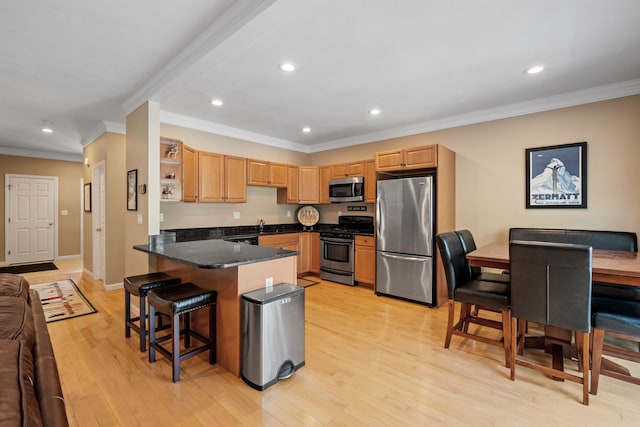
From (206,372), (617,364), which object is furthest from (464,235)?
Answer: (206,372)

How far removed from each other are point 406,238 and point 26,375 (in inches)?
151

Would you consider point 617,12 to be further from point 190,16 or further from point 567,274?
point 190,16

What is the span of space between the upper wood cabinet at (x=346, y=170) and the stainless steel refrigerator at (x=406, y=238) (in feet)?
2.76

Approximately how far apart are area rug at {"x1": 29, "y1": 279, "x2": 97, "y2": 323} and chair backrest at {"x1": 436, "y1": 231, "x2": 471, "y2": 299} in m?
4.10

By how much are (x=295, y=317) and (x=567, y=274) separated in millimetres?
1930

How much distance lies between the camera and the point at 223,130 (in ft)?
15.7

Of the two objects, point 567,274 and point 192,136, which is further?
point 192,136

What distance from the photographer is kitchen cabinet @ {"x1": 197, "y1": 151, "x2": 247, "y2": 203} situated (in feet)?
14.2

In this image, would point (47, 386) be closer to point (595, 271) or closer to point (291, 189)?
point (595, 271)

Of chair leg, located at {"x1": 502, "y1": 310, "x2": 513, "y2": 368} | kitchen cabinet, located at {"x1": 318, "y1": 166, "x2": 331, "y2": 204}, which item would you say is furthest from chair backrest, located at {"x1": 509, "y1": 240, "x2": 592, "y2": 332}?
kitchen cabinet, located at {"x1": 318, "y1": 166, "x2": 331, "y2": 204}

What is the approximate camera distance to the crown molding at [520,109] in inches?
125

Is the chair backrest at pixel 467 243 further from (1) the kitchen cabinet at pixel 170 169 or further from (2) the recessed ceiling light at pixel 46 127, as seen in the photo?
(2) the recessed ceiling light at pixel 46 127

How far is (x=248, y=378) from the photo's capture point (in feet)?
7.07

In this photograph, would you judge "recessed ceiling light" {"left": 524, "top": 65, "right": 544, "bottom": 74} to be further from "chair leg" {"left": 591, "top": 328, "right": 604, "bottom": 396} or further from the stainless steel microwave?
the stainless steel microwave
